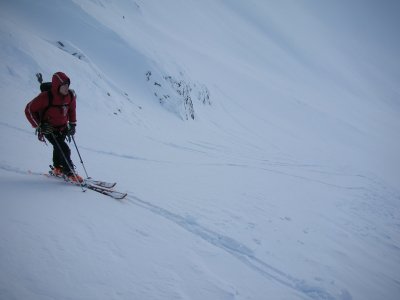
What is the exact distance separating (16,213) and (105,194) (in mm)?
2149

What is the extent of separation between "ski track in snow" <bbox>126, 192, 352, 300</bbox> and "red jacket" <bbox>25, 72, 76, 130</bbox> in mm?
2408

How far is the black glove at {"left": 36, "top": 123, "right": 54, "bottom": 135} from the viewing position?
20.1ft

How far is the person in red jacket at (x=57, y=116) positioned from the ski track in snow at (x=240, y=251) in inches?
71.0

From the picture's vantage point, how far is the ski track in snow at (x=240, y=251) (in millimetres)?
5790

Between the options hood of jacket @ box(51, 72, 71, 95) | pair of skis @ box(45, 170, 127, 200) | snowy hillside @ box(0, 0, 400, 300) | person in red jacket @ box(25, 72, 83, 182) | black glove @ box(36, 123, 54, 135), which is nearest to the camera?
snowy hillside @ box(0, 0, 400, 300)

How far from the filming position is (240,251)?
633cm

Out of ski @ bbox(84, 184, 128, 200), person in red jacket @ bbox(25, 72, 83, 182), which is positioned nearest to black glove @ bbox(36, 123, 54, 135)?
person in red jacket @ bbox(25, 72, 83, 182)

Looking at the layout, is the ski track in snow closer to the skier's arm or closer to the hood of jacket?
the skier's arm

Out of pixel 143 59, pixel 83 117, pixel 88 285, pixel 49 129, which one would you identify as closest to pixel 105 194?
pixel 49 129

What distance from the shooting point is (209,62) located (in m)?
43.6

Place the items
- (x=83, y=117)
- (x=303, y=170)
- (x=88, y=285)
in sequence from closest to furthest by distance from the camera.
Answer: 1. (x=88, y=285)
2. (x=83, y=117)
3. (x=303, y=170)

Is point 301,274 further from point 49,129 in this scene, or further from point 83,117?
point 83,117

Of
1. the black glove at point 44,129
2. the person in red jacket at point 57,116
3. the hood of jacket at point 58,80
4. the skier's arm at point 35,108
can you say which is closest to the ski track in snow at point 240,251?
the person in red jacket at point 57,116

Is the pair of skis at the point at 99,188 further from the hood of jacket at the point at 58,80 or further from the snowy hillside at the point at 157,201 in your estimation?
the hood of jacket at the point at 58,80
